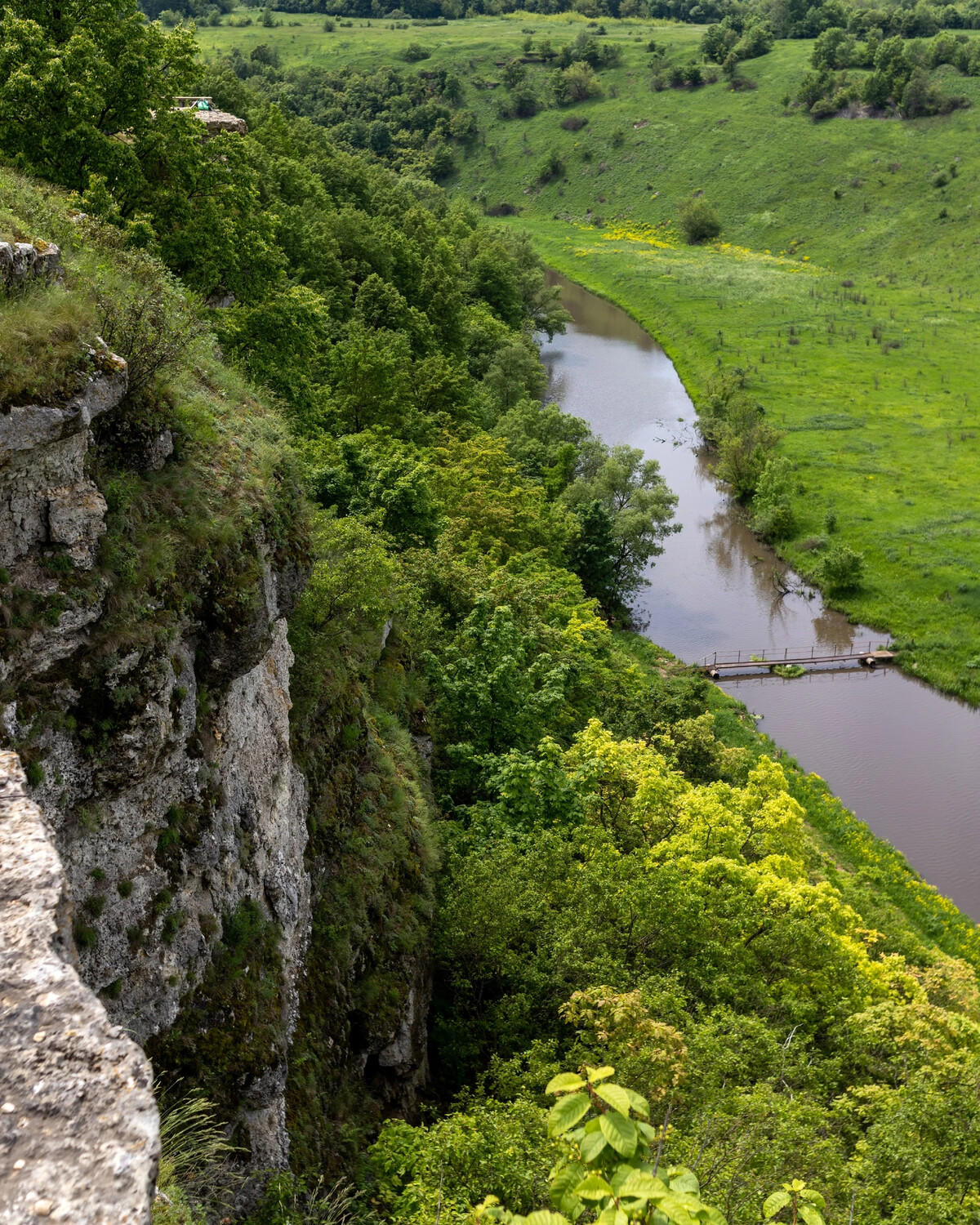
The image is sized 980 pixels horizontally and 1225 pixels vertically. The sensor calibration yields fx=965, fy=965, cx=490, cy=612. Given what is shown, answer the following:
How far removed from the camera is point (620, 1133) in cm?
509

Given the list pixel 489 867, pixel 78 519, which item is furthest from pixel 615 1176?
pixel 489 867

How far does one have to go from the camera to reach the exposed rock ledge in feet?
15.2

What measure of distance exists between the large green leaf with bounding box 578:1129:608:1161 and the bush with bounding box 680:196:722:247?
129m

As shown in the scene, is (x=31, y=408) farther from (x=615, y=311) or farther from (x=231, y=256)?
(x=615, y=311)

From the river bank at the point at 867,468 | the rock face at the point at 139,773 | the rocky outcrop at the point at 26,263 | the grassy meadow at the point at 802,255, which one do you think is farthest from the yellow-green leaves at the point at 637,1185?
the river bank at the point at 867,468

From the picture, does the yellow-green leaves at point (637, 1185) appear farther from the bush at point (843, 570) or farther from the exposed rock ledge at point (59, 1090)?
the bush at point (843, 570)

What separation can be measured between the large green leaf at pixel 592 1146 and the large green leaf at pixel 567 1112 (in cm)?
11

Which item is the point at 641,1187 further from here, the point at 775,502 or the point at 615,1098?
the point at 775,502

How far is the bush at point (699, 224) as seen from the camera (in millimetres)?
120750

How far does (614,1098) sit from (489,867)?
15.6 m

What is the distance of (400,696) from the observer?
24.6 meters

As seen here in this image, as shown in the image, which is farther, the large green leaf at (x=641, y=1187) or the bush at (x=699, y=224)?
the bush at (x=699, y=224)

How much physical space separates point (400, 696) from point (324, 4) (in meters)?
206

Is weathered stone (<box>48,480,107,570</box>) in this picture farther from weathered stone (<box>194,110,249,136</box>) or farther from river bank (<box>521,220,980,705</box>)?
river bank (<box>521,220,980,705</box>)
